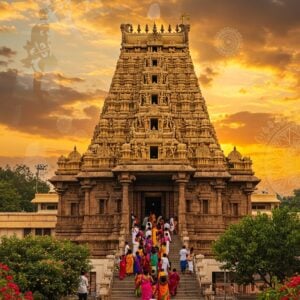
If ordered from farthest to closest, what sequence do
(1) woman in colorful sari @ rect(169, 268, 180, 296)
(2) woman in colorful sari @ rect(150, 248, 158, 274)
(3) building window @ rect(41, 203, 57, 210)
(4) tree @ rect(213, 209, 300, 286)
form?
(3) building window @ rect(41, 203, 57, 210)
(4) tree @ rect(213, 209, 300, 286)
(2) woman in colorful sari @ rect(150, 248, 158, 274)
(1) woman in colorful sari @ rect(169, 268, 180, 296)

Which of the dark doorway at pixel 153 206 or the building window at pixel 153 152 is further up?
the building window at pixel 153 152

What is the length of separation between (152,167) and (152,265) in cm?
1443

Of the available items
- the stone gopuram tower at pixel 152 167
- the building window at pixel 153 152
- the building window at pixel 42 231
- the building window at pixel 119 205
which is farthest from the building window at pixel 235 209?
the building window at pixel 42 231

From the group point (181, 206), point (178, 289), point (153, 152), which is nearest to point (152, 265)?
point (178, 289)

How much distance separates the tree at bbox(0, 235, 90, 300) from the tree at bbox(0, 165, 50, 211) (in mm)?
50712

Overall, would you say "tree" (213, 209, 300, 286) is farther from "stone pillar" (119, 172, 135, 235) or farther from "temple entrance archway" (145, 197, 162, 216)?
"temple entrance archway" (145, 197, 162, 216)

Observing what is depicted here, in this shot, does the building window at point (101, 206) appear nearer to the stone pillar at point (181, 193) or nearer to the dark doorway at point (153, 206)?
the dark doorway at point (153, 206)

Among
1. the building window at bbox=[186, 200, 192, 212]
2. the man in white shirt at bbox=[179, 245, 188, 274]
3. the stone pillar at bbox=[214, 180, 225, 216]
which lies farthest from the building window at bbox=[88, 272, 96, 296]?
the stone pillar at bbox=[214, 180, 225, 216]

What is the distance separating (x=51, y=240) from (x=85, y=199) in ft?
50.5

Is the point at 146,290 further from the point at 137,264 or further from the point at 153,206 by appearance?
the point at 153,206

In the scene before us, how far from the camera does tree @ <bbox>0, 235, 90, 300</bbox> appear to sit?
2994 cm

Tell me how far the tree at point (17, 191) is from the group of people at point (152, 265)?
149 feet

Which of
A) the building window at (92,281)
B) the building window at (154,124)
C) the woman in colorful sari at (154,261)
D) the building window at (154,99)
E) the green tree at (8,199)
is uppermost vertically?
the building window at (154,99)

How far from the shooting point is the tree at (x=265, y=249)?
113 ft
